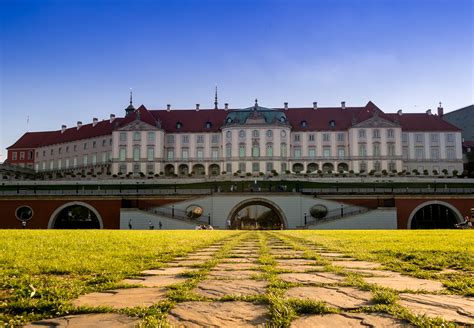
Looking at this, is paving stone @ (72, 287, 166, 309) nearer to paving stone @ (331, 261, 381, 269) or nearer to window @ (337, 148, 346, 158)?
paving stone @ (331, 261, 381, 269)

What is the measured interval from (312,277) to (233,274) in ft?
3.81

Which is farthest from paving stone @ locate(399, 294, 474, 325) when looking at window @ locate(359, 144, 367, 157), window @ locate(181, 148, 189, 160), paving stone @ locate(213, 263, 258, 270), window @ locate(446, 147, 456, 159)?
window @ locate(446, 147, 456, 159)

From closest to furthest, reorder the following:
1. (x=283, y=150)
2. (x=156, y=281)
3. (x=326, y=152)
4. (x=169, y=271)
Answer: (x=156, y=281)
(x=169, y=271)
(x=283, y=150)
(x=326, y=152)

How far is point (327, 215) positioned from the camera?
48.0m

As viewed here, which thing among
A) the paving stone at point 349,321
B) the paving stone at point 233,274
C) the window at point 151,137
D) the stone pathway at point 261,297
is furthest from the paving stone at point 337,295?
the window at point 151,137

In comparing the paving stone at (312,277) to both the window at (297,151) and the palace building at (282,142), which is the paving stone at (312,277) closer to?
the palace building at (282,142)

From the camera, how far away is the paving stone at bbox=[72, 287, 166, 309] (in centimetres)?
487

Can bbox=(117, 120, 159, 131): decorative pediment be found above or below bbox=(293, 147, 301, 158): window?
above

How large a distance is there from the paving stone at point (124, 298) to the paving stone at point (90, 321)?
340 mm

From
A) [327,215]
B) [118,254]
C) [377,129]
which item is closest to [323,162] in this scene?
[377,129]

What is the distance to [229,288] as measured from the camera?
569 cm

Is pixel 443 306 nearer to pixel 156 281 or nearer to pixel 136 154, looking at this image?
pixel 156 281

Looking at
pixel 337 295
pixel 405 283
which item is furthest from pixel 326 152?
pixel 337 295

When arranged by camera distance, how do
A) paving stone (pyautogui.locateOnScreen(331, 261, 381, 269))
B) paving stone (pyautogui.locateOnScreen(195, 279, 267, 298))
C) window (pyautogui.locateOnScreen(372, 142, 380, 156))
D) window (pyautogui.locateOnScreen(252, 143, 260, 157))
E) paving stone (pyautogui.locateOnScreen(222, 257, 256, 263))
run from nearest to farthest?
paving stone (pyautogui.locateOnScreen(195, 279, 267, 298)) < paving stone (pyautogui.locateOnScreen(331, 261, 381, 269)) < paving stone (pyautogui.locateOnScreen(222, 257, 256, 263)) < window (pyautogui.locateOnScreen(372, 142, 380, 156)) < window (pyautogui.locateOnScreen(252, 143, 260, 157))
